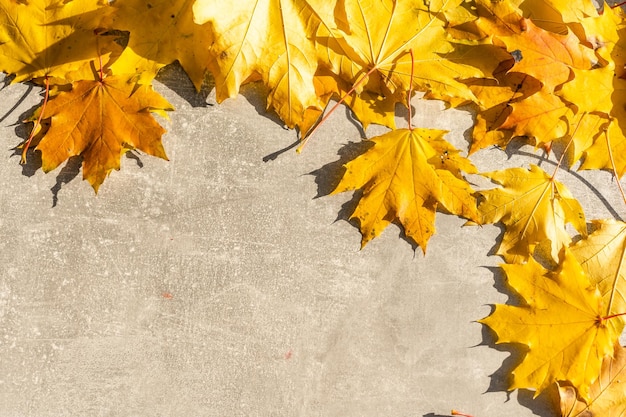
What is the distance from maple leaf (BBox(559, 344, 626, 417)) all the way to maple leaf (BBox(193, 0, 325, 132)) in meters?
0.95

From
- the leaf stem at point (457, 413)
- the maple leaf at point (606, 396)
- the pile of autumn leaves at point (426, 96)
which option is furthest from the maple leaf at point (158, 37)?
the maple leaf at point (606, 396)

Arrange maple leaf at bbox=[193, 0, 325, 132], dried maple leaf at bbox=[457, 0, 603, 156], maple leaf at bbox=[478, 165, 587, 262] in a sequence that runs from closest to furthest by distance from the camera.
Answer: maple leaf at bbox=[193, 0, 325, 132]
dried maple leaf at bbox=[457, 0, 603, 156]
maple leaf at bbox=[478, 165, 587, 262]

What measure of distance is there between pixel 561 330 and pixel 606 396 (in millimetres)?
219

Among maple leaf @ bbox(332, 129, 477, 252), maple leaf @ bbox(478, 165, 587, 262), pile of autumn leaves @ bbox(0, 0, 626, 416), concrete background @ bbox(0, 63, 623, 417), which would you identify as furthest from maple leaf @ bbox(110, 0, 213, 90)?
maple leaf @ bbox(478, 165, 587, 262)

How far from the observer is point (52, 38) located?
1182 millimetres

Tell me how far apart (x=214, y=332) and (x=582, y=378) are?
89cm

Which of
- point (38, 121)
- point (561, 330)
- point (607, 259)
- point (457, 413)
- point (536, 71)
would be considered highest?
point (536, 71)

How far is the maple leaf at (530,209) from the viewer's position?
4.42ft

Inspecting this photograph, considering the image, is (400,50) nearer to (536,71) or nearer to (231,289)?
(536,71)

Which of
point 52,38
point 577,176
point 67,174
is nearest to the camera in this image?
point 52,38

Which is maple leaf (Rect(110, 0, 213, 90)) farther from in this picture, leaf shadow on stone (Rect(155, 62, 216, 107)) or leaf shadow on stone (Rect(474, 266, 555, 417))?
leaf shadow on stone (Rect(474, 266, 555, 417))

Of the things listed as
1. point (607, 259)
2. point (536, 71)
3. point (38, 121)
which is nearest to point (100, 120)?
point (38, 121)

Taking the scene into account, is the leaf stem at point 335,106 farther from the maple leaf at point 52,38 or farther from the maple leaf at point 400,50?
the maple leaf at point 52,38

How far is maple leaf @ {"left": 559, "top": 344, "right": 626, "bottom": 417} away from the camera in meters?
1.34
